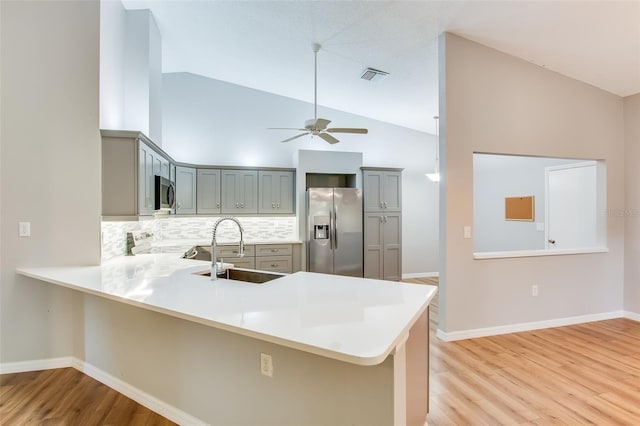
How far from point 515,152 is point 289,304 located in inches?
128

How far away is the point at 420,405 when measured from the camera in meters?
1.76

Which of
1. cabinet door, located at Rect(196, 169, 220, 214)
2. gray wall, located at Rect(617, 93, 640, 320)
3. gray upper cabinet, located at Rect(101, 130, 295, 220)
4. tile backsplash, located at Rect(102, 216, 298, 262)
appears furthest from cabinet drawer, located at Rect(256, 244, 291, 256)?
gray wall, located at Rect(617, 93, 640, 320)

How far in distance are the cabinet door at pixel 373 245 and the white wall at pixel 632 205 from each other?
130 inches

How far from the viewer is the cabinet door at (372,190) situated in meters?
5.56

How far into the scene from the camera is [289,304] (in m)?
1.58

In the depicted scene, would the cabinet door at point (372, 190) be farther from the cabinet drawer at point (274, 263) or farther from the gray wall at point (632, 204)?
the gray wall at point (632, 204)

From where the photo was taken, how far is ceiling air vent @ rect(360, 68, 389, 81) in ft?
12.9

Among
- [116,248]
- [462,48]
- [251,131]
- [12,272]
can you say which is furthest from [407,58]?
[12,272]

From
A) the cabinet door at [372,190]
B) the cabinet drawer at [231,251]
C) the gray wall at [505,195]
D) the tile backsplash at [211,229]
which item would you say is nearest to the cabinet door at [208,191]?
the tile backsplash at [211,229]

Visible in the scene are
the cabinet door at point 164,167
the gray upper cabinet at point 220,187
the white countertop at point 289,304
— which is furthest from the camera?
the cabinet door at point 164,167

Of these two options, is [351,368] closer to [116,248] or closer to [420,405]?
[420,405]

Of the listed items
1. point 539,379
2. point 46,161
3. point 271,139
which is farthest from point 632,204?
point 46,161

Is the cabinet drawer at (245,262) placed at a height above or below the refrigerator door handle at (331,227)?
below

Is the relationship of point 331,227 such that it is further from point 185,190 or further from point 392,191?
point 185,190
